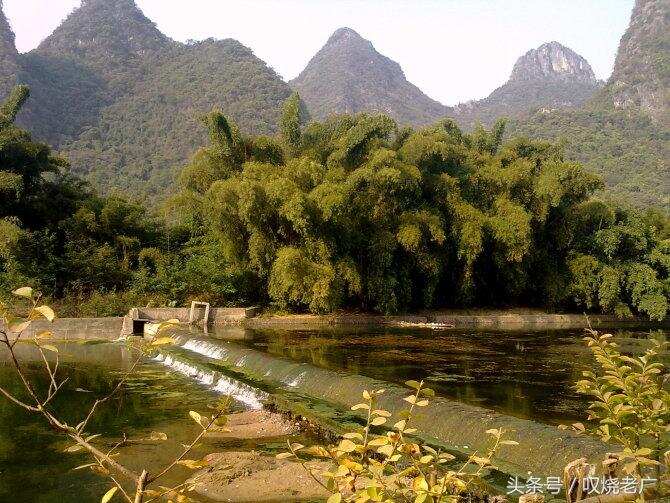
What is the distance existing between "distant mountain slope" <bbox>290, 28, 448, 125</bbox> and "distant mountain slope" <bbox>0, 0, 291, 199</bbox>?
621 inches

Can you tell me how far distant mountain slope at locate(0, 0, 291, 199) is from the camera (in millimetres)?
44438

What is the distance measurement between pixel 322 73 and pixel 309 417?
93505 mm

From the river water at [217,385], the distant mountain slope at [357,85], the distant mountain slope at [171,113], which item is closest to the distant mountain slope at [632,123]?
the distant mountain slope at [357,85]

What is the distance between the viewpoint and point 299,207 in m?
16.0

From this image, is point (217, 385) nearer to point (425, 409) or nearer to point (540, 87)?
point (425, 409)

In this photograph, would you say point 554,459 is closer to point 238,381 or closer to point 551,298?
point 238,381

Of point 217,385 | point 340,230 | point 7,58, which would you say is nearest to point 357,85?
point 7,58

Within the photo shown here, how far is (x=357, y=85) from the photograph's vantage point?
289ft

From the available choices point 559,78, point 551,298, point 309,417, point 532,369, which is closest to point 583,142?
point 551,298

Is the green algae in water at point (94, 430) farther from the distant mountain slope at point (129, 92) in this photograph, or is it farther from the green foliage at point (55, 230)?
the distant mountain slope at point (129, 92)

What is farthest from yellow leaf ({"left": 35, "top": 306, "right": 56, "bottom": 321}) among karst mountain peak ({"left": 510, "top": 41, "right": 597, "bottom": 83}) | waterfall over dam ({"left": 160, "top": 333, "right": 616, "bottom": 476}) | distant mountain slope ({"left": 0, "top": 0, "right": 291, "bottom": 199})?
karst mountain peak ({"left": 510, "top": 41, "right": 597, "bottom": 83})

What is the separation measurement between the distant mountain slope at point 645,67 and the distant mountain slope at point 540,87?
1038cm

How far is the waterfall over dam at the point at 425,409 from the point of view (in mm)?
4543

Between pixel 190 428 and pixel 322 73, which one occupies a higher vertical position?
pixel 322 73
